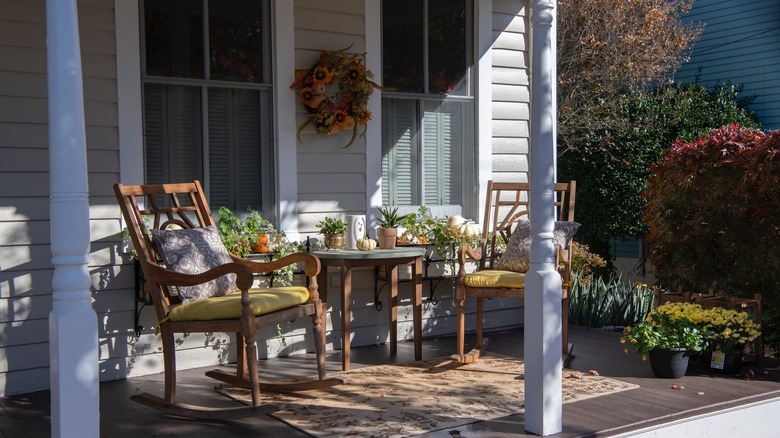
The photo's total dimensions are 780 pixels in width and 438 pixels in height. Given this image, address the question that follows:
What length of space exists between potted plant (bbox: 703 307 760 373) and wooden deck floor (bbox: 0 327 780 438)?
0.30ft

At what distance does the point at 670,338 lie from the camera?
451cm

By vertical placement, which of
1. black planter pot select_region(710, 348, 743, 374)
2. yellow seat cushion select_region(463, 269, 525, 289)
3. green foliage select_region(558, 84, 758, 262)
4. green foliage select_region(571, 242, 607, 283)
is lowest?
black planter pot select_region(710, 348, 743, 374)

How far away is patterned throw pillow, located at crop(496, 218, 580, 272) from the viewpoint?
5.02m

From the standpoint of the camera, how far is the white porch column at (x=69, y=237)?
2.58m

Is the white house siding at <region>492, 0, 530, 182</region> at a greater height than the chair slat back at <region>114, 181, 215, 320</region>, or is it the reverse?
the white house siding at <region>492, 0, 530, 182</region>

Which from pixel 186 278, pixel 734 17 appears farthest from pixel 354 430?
pixel 734 17

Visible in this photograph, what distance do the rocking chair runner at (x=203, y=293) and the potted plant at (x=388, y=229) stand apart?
35.5 inches

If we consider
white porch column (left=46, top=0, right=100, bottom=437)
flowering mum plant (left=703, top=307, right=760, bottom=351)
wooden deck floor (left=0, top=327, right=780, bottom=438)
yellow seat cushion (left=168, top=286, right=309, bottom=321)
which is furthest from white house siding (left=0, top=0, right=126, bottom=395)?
flowering mum plant (left=703, top=307, right=760, bottom=351)

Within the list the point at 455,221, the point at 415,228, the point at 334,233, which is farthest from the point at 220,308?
the point at 455,221

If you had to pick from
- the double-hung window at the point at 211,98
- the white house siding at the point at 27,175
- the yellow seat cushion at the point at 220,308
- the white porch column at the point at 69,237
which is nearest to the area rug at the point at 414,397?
the yellow seat cushion at the point at 220,308

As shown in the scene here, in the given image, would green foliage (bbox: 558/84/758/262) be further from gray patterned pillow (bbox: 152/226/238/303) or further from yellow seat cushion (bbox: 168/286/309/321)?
yellow seat cushion (bbox: 168/286/309/321)

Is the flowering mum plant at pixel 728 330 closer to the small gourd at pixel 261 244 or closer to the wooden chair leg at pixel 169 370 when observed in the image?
the small gourd at pixel 261 244

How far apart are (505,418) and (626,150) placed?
5.75 m

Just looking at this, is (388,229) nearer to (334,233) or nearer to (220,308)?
(334,233)
